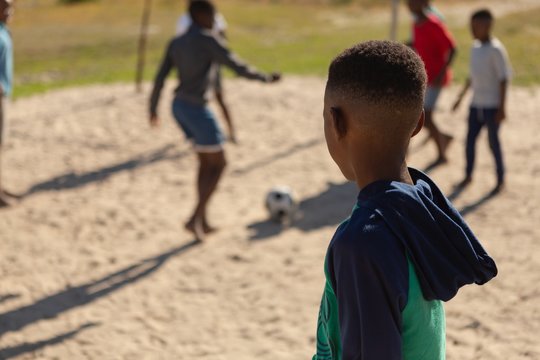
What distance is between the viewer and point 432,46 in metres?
7.55

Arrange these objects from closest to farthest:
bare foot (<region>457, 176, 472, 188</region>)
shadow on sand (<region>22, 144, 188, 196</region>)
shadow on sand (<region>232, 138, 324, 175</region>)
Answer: bare foot (<region>457, 176, 472, 188</region>) → shadow on sand (<region>22, 144, 188, 196</region>) → shadow on sand (<region>232, 138, 324, 175</region>)

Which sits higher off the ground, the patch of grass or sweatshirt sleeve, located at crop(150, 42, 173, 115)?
sweatshirt sleeve, located at crop(150, 42, 173, 115)

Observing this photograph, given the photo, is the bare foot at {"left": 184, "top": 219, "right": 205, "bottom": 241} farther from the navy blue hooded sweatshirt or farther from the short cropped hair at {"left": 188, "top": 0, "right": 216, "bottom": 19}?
the navy blue hooded sweatshirt

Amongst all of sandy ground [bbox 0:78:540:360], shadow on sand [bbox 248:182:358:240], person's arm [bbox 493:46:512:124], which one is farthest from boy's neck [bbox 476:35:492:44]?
shadow on sand [bbox 248:182:358:240]

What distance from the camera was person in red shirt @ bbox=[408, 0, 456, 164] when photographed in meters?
7.47

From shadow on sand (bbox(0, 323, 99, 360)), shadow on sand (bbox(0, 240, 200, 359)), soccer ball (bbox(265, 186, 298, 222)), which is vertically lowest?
shadow on sand (bbox(0, 240, 200, 359))

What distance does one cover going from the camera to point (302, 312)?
197 inches

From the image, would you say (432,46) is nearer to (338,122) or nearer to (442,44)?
(442,44)

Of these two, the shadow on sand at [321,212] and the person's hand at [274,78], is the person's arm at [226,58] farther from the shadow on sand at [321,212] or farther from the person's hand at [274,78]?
the shadow on sand at [321,212]

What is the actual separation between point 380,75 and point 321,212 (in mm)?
5209

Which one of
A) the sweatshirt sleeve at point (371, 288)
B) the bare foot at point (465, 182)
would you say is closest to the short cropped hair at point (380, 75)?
the sweatshirt sleeve at point (371, 288)

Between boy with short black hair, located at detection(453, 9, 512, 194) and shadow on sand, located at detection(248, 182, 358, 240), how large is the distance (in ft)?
4.47

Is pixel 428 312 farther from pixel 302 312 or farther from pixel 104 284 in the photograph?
pixel 104 284

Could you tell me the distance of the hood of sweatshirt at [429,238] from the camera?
1806 millimetres
